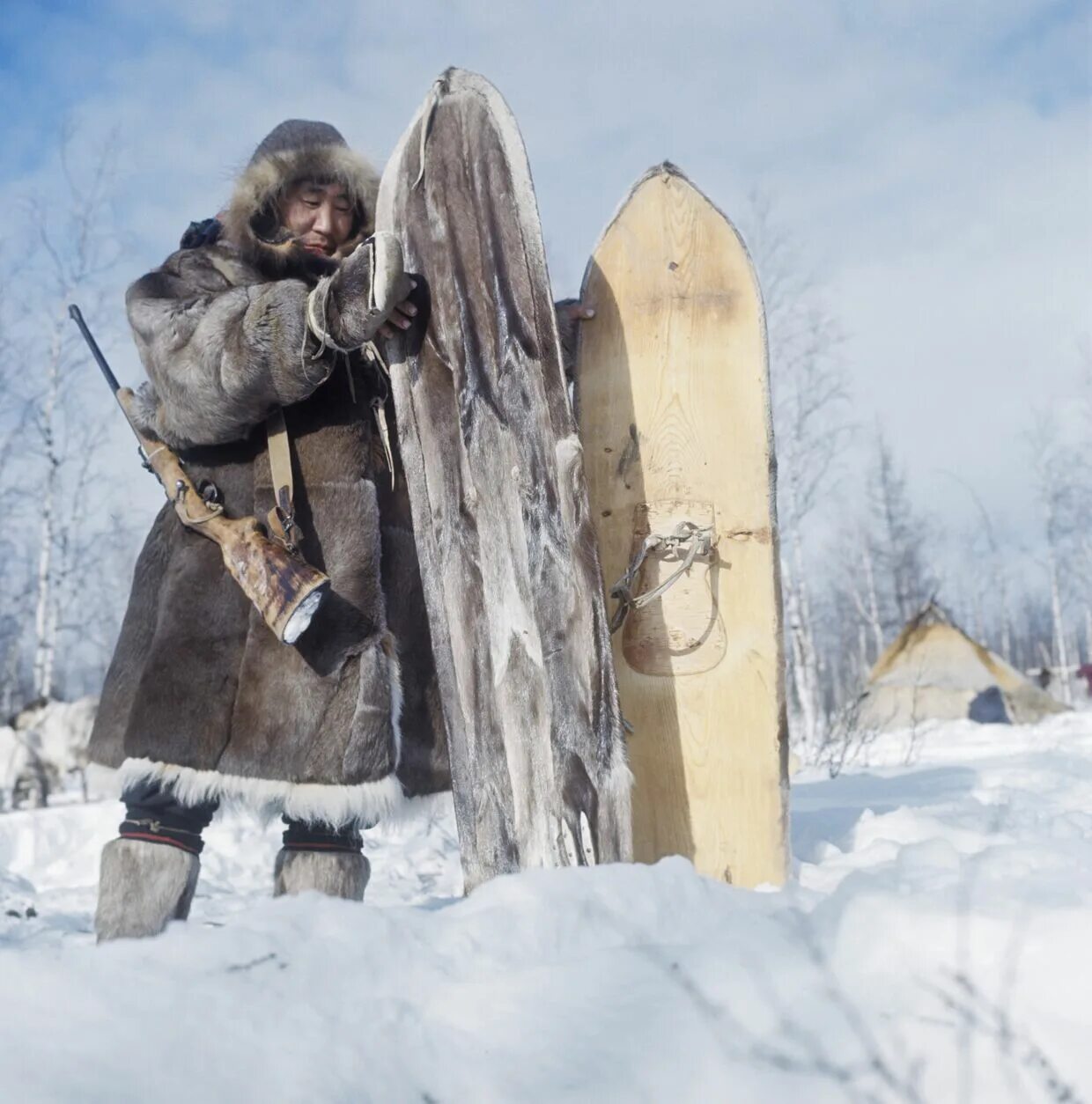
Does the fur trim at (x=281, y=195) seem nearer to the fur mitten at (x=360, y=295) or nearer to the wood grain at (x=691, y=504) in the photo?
the fur mitten at (x=360, y=295)

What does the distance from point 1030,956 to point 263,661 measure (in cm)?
143

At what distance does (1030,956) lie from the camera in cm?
108

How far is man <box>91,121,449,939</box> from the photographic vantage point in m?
1.89

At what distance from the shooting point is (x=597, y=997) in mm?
1076

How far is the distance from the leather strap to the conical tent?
1265cm

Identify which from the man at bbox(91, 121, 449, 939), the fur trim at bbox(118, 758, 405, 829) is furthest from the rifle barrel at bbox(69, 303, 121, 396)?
the fur trim at bbox(118, 758, 405, 829)

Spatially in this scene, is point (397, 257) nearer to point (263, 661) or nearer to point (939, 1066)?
point (263, 661)

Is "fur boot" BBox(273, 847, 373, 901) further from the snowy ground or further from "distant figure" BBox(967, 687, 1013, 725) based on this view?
"distant figure" BBox(967, 687, 1013, 725)

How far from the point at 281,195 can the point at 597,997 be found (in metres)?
1.94

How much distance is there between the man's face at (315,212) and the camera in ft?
7.63

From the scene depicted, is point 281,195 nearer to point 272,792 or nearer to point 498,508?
point 498,508

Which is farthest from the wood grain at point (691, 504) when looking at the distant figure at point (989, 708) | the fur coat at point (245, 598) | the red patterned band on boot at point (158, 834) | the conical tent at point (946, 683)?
the distant figure at point (989, 708)

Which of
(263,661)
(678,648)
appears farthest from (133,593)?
(678,648)

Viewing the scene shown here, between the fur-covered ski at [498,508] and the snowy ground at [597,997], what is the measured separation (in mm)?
404
